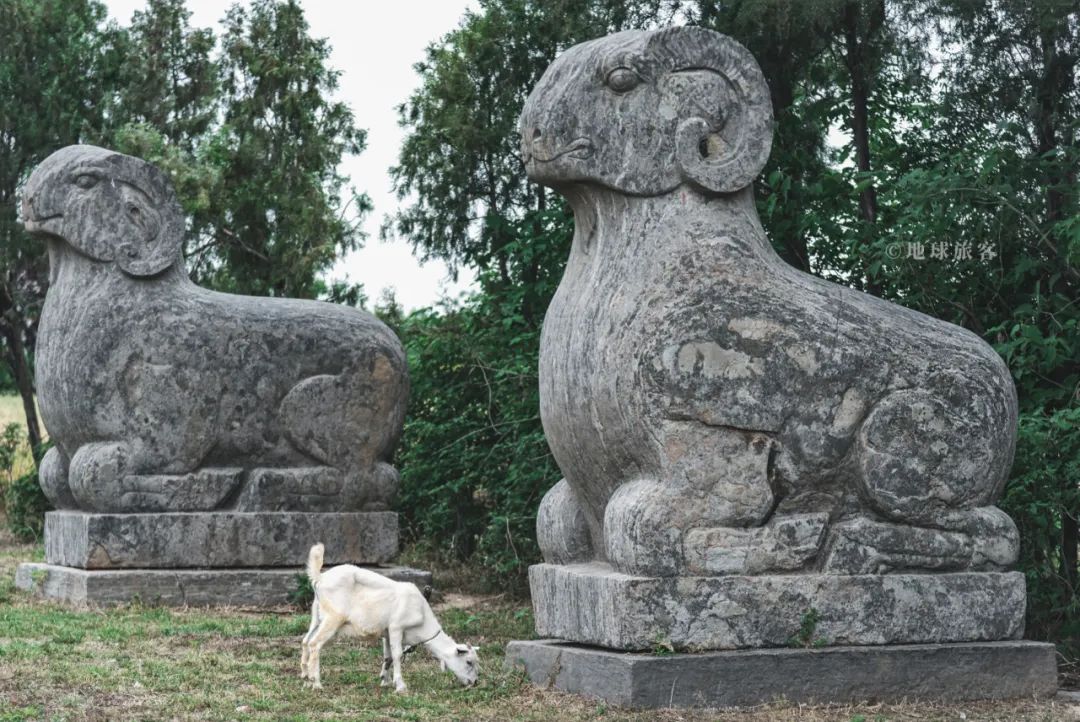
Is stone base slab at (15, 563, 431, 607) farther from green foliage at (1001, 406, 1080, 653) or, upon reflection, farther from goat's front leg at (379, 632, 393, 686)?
green foliage at (1001, 406, 1080, 653)

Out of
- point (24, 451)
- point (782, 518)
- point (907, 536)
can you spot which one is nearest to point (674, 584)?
point (782, 518)

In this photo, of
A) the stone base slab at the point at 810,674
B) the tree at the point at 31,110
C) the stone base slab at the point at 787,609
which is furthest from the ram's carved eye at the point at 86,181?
the tree at the point at 31,110

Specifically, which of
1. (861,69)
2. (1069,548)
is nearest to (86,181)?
(861,69)

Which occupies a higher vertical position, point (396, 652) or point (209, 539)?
point (209, 539)

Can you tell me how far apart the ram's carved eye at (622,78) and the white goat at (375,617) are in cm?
243

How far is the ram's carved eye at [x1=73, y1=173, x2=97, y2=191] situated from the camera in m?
10.8

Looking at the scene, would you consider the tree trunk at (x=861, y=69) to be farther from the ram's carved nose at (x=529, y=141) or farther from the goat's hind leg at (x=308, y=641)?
the goat's hind leg at (x=308, y=641)

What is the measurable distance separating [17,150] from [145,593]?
9665mm

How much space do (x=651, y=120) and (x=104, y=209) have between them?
4.90 m

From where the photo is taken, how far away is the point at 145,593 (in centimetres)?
1037

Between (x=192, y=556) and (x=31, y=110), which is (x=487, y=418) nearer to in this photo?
(x=192, y=556)

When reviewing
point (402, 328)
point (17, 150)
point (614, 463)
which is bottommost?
point (614, 463)

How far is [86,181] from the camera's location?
10.8 meters

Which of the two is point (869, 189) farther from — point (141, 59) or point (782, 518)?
point (141, 59)
